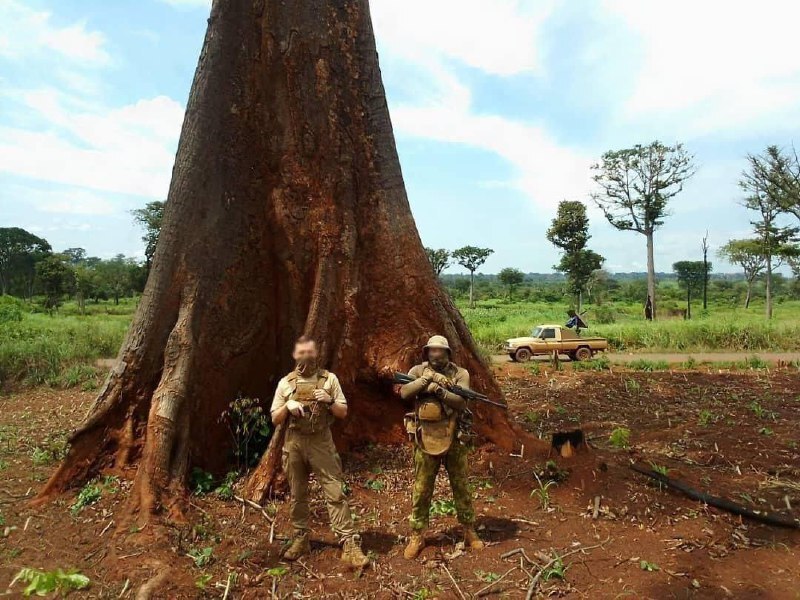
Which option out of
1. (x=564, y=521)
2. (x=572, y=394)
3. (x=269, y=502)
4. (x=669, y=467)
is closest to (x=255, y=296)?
(x=269, y=502)

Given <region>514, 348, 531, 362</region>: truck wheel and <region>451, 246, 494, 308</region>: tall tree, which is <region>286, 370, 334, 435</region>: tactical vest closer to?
<region>514, 348, 531, 362</region>: truck wheel

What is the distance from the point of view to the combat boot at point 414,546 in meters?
3.80

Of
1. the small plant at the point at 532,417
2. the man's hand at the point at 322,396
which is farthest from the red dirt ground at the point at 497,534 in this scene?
the small plant at the point at 532,417

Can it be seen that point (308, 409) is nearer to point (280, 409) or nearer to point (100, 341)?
point (280, 409)

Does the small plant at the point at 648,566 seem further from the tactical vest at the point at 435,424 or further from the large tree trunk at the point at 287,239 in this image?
the large tree trunk at the point at 287,239

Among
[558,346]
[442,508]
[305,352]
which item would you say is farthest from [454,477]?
[558,346]

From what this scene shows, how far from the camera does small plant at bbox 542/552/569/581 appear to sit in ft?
11.6

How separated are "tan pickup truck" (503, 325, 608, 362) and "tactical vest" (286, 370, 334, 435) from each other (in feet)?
42.1

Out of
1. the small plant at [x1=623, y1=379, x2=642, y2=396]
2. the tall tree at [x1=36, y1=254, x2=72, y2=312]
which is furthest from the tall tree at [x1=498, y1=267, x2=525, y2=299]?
the small plant at [x1=623, y1=379, x2=642, y2=396]

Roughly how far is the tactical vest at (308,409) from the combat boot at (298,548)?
2.37 feet

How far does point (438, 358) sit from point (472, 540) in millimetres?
A: 1279

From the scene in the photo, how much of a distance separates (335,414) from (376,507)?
120cm

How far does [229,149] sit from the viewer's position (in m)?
5.55

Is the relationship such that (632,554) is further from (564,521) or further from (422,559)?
(422,559)
